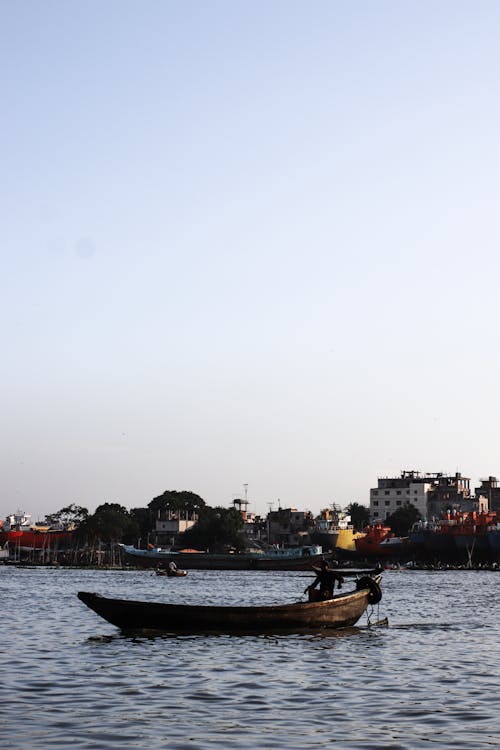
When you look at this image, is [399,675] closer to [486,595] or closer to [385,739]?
[385,739]

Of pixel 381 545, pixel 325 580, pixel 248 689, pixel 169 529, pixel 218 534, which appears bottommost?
pixel 248 689

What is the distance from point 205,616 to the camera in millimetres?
34031

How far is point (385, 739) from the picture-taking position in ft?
56.4

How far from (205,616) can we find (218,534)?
452ft

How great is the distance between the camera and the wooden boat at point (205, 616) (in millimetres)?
34094

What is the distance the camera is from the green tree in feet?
557

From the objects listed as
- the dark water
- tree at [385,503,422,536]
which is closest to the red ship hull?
tree at [385,503,422,536]

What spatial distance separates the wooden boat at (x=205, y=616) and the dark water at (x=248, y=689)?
48cm

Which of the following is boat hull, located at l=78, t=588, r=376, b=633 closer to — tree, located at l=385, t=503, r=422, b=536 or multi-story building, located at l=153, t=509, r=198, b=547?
multi-story building, located at l=153, t=509, r=198, b=547

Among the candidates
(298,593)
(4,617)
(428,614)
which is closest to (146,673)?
(4,617)

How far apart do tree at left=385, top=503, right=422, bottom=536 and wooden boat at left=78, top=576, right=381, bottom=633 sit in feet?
499

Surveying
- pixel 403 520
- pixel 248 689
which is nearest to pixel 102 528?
pixel 403 520

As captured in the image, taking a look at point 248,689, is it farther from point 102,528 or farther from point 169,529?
point 169,529

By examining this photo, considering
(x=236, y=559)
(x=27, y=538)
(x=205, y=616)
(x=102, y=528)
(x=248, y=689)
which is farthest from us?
(x=27, y=538)
